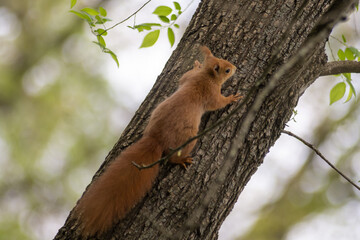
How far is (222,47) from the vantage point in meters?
2.04

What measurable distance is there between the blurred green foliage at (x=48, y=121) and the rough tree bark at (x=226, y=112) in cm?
451

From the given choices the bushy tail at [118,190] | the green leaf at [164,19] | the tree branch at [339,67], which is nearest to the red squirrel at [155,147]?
the bushy tail at [118,190]

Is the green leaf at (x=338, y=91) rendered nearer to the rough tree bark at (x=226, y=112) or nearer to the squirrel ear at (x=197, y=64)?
the rough tree bark at (x=226, y=112)

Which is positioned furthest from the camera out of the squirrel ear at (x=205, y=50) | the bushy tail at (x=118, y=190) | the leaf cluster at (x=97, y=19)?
the squirrel ear at (x=205, y=50)

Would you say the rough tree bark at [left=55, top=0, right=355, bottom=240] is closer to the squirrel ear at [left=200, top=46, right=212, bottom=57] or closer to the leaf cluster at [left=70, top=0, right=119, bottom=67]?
the squirrel ear at [left=200, top=46, right=212, bottom=57]

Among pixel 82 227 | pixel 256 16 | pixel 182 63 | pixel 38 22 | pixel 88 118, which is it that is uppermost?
pixel 38 22

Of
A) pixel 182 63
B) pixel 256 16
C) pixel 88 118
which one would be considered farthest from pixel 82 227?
pixel 88 118

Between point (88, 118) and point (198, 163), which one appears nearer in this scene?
point (198, 163)

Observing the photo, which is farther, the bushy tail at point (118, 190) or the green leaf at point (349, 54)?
the green leaf at point (349, 54)

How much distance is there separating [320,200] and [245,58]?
5.08 m

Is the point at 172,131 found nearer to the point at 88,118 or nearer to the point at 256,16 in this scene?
the point at 256,16

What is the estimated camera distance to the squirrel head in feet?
6.43

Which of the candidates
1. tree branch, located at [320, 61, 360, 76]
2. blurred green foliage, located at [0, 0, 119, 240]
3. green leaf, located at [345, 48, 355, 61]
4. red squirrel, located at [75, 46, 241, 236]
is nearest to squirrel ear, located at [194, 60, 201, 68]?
red squirrel, located at [75, 46, 241, 236]

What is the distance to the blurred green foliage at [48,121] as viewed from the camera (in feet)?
20.7
